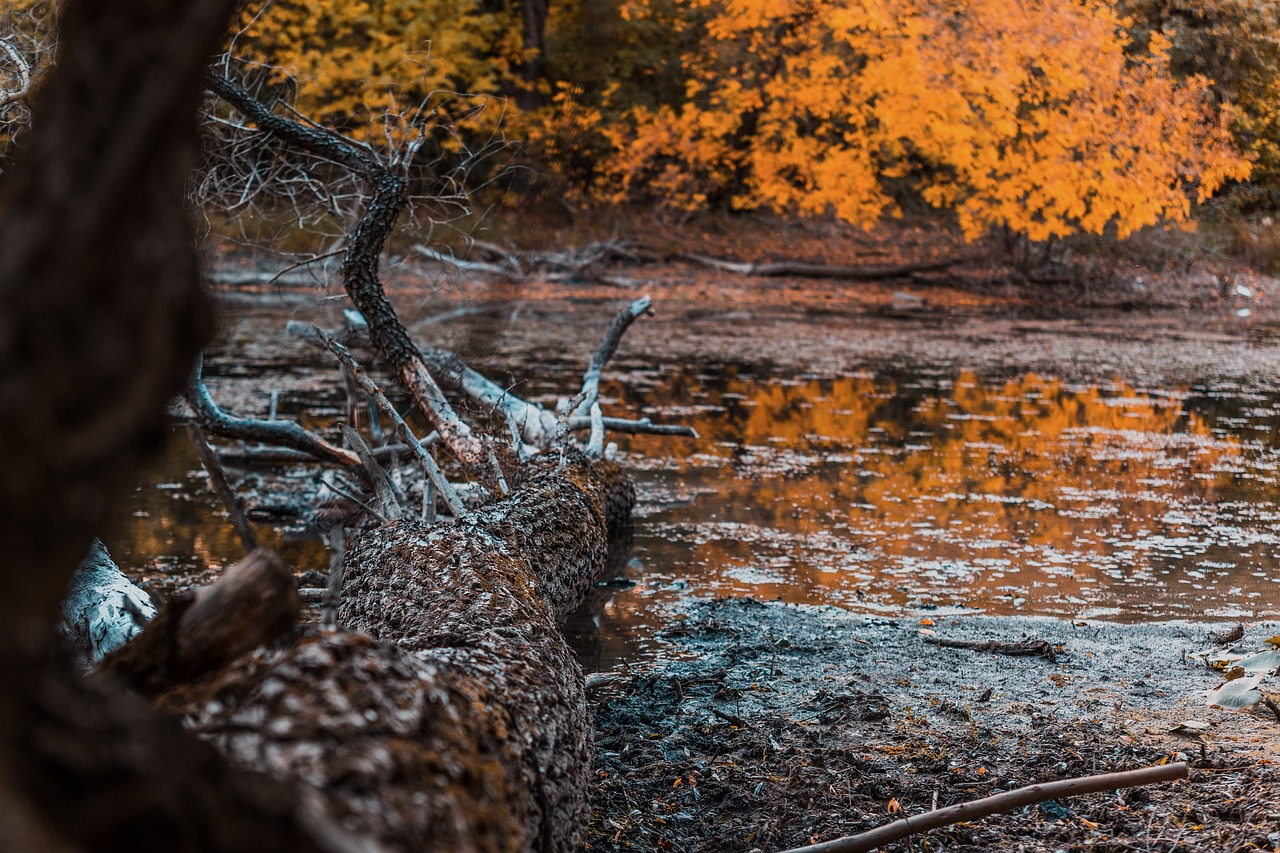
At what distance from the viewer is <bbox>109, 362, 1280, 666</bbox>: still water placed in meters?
6.29

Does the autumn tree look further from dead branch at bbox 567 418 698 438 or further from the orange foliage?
dead branch at bbox 567 418 698 438

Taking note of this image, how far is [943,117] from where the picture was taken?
19.8 meters

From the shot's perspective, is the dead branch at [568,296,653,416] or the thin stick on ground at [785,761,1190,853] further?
the dead branch at [568,296,653,416]

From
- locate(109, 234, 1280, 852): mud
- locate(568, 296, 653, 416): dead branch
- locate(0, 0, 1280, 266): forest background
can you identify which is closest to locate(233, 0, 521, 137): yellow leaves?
locate(0, 0, 1280, 266): forest background

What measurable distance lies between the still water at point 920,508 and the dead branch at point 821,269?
9.71 meters

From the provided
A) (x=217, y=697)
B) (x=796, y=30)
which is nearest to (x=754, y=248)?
(x=796, y=30)

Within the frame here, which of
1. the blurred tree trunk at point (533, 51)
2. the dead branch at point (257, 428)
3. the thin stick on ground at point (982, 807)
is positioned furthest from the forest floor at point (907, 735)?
the blurred tree trunk at point (533, 51)

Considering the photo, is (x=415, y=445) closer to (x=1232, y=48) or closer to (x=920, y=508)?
(x=920, y=508)

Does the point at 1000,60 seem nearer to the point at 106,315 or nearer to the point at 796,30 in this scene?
the point at 796,30

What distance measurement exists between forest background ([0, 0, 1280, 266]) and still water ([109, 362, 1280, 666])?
8146mm

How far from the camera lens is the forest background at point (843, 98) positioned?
1997 cm

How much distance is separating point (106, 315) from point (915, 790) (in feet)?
9.88

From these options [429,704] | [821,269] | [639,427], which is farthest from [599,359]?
[821,269]

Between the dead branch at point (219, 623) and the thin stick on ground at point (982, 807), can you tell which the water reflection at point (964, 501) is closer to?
the thin stick on ground at point (982, 807)
